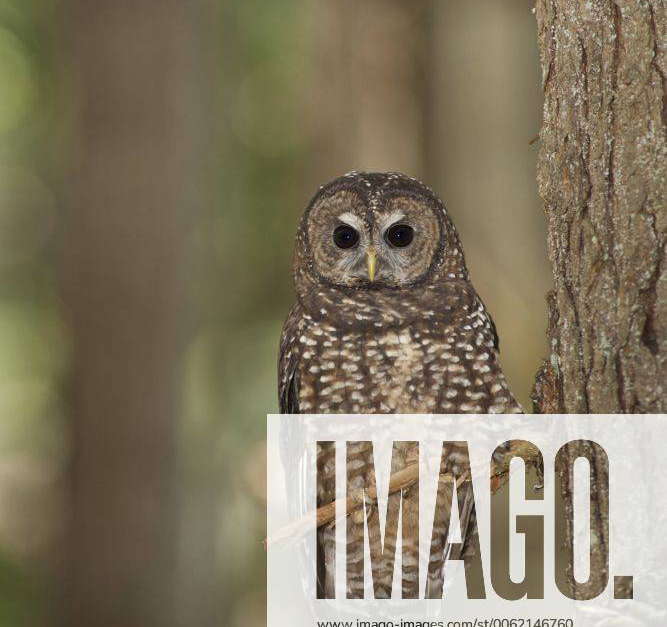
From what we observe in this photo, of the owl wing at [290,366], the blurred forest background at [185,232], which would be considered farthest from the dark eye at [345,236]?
the blurred forest background at [185,232]

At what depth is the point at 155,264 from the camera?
4.06 meters

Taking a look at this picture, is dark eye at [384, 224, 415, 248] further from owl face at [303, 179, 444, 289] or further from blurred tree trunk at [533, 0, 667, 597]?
blurred tree trunk at [533, 0, 667, 597]

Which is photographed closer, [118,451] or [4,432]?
[118,451]

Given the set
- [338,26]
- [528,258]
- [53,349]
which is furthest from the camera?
[338,26]

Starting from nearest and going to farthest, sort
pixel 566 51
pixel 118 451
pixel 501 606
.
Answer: pixel 566 51 < pixel 501 606 < pixel 118 451

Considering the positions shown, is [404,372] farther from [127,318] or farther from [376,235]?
[127,318]

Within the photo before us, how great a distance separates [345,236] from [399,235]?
169mm

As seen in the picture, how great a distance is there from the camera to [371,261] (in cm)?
241

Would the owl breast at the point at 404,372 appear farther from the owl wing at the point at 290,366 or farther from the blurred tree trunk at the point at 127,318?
the blurred tree trunk at the point at 127,318

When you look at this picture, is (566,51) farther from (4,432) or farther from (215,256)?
(4,432)

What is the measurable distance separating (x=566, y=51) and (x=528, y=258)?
357 cm

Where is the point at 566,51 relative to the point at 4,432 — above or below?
above

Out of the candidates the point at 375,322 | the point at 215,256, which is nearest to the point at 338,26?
the point at 215,256

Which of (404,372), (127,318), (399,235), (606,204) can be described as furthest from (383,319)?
(127,318)
